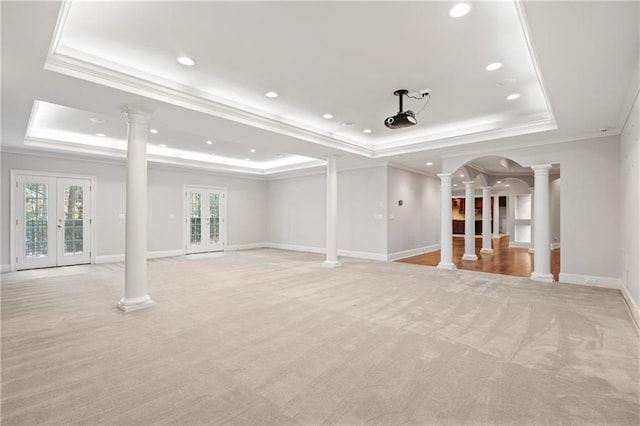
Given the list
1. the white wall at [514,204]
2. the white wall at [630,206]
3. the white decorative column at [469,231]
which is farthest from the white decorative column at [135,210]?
the white wall at [514,204]

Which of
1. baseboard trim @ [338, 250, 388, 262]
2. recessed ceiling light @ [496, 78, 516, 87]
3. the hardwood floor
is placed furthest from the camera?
baseboard trim @ [338, 250, 388, 262]

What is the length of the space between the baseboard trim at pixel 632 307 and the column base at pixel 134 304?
237 inches

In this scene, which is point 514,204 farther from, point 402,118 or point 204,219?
point 204,219

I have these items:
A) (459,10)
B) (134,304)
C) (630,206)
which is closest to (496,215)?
(630,206)

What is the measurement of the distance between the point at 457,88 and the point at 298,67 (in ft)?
7.31

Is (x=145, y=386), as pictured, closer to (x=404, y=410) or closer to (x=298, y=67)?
(x=404, y=410)

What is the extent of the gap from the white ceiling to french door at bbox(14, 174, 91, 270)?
1699mm

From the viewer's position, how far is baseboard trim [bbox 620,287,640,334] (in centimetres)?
364

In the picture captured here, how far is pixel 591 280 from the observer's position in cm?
556

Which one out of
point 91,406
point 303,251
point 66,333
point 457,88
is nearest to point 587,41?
point 457,88

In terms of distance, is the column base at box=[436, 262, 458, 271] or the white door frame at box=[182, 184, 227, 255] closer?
the column base at box=[436, 262, 458, 271]

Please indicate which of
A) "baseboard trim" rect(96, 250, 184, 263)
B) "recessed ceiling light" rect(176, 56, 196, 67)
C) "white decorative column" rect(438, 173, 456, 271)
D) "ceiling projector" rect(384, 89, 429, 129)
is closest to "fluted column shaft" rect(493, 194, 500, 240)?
"white decorative column" rect(438, 173, 456, 271)

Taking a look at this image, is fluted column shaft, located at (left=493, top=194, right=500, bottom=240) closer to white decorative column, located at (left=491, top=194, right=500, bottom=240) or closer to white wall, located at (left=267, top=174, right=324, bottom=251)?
white decorative column, located at (left=491, top=194, right=500, bottom=240)

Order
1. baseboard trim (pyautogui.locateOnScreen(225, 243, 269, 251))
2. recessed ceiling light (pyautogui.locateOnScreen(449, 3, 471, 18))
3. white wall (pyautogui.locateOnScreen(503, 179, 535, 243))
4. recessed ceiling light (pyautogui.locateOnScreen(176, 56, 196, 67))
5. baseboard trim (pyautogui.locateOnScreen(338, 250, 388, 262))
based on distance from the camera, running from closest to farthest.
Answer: recessed ceiling light (pyautogui.locateOnScreen(449, 3, 471, 18)) → recessed ceiling light (pyautogui.locateOnScreen(176, 56, 196, 67)) → baseboard trim (pyautogui.locateOnScreen(338, 250, 388, 262)) → baseboard trim (pyautogui.locateOnScreen(225, 243, 269, 251)) → white wall (pyautogui.locateOnScreen(503, 179, 535, 243))
